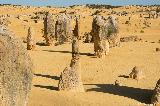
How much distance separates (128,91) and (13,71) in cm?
932

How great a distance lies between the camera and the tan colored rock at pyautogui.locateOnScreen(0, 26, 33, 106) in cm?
1127

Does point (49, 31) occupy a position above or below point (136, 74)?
above

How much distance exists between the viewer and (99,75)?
24.2m

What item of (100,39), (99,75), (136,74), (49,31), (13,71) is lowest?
(99,75)

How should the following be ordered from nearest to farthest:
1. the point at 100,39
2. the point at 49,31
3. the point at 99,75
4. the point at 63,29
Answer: the point at 99,75
the point at 100,39
the point at 49,31
the point at 63,29

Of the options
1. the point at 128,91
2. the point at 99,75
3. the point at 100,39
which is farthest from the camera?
the point at 100,39

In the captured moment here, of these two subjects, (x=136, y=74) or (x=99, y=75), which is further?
(x=99, y=75)

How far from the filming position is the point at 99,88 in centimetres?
2073

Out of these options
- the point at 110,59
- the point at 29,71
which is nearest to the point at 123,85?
the point at 110,59

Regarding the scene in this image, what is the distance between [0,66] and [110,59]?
58.1ft

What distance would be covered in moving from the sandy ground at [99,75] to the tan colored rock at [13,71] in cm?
419

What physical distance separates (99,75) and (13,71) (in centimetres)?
1268

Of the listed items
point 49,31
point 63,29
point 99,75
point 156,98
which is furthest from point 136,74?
point 63,29

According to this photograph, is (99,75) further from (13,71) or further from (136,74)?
(13,71)
